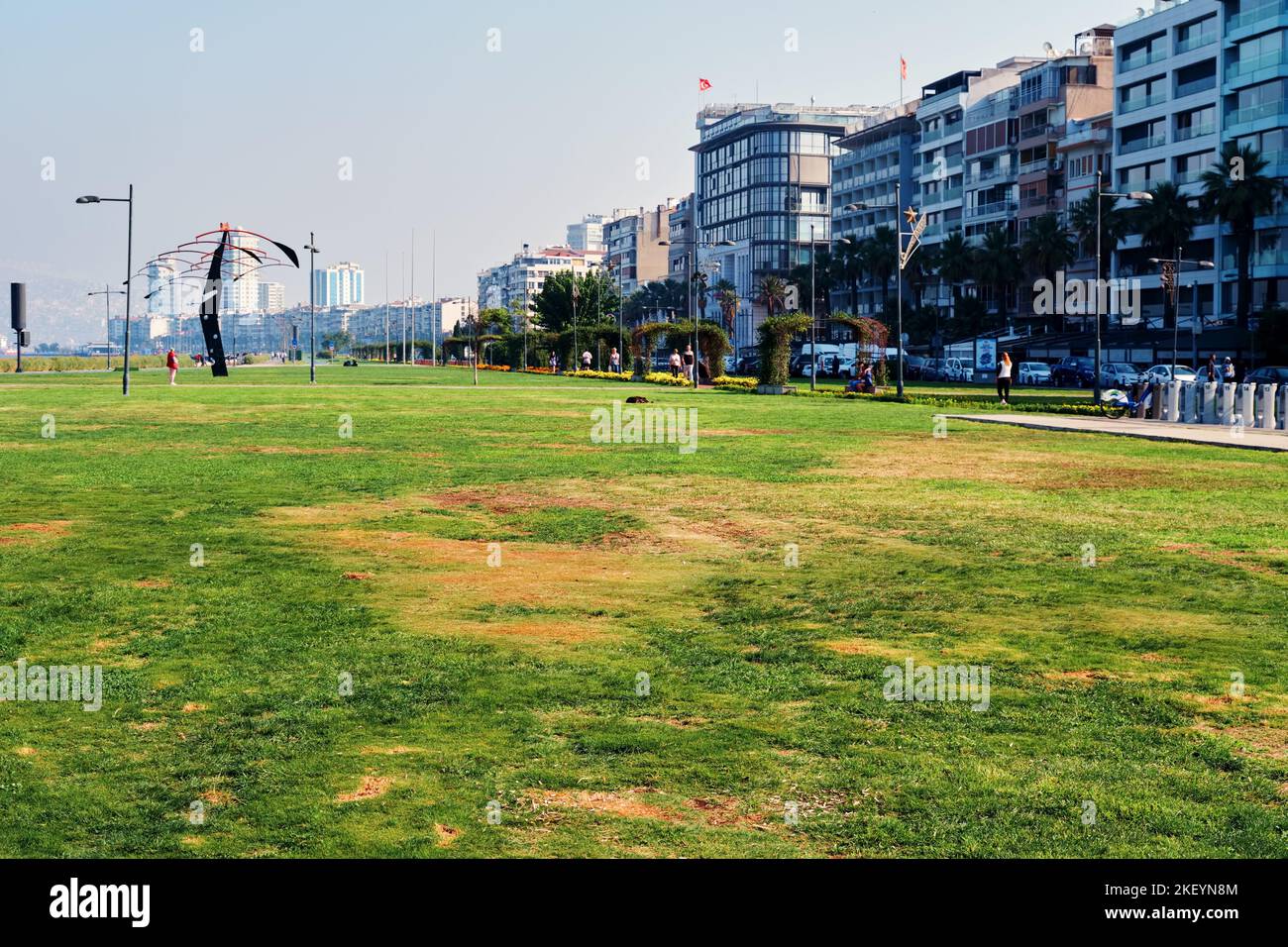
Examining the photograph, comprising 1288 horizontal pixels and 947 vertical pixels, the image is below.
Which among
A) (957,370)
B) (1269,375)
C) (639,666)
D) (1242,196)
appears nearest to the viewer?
(639,666)

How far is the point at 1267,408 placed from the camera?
32.9 m

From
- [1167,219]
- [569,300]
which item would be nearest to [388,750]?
[1167,219]

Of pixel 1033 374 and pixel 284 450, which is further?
pixel 1033 374

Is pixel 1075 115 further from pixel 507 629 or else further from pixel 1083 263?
pixel 507 629

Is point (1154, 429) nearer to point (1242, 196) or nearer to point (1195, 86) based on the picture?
point (1242, 196)

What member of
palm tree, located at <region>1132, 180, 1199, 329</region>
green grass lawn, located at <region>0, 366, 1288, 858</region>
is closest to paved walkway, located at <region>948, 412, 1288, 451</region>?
green grass lawn, located at <region>0, 366, 1288, 858</region>

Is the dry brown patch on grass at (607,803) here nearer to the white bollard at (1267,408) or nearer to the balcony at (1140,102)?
the white bollard at (1267,408)

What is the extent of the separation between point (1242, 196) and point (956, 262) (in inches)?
1250

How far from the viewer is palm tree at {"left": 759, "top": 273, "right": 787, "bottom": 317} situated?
147 meters

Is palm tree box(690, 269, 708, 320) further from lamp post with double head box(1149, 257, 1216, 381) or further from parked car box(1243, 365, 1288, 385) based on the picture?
parked car box(1243, 365, 1288, 385)

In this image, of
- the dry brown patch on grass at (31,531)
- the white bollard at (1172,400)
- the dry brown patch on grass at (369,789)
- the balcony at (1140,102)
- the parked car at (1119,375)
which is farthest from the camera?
the balcony at (1140,102)

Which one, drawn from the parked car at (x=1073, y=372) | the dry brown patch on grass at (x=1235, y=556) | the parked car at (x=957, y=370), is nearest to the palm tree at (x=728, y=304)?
the parked car at (x=957, y=370)

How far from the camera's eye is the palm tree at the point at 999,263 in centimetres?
10019

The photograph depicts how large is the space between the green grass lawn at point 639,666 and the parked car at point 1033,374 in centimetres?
5570
